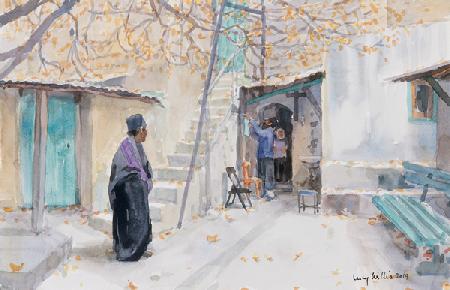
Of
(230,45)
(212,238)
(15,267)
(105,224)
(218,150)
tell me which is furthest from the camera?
(230,45)

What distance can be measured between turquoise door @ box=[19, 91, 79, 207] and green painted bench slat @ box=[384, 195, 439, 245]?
21.5ft

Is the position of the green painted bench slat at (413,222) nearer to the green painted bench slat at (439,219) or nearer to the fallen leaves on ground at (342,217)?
the green painted bench slat at (439,219)

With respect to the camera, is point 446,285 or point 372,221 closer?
point 446,285

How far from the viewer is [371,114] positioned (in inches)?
428

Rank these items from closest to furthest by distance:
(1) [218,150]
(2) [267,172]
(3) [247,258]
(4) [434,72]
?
1. (4) [434,72]
2. (3) [247,258]
3. (1) [218,150]
4. (2) [267,172]

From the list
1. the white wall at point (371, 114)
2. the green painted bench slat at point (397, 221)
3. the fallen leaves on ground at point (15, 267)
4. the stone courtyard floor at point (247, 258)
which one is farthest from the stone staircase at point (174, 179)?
the green painted bench slat at point (397, 221)

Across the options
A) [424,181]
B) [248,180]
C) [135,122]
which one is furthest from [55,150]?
[424,181]

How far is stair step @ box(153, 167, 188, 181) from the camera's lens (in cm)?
1074

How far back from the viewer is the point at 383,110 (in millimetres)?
10773

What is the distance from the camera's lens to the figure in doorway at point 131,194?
711 centimetres

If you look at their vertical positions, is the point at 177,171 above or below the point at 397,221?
above

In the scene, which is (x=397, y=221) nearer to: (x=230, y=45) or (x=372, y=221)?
(x=372, y=221)

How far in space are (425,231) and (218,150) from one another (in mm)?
6581

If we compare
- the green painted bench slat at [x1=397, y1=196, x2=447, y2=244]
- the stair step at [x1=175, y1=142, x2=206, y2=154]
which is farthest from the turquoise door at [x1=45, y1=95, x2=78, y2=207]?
the green painted bench slat at [x1=397, y1=196, x2=447, y2=244]
